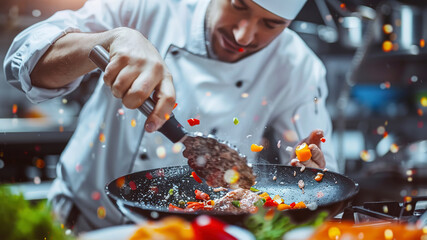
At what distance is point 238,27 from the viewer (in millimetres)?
1475

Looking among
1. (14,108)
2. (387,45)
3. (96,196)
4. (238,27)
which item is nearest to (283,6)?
(238,27)

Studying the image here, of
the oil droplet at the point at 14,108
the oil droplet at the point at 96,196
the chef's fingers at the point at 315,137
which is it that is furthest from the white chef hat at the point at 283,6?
the oil droplet at the point at 14,108

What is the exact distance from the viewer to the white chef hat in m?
1.42

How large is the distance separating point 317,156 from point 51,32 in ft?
3.27

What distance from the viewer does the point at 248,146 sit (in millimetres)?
1525

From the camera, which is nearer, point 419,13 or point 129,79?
point 129,79

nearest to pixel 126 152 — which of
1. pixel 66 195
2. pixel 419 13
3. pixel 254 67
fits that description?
pixel 66 195

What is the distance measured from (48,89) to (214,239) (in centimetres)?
102

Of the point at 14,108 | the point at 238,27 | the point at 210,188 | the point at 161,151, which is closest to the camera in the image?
the point at 210,188

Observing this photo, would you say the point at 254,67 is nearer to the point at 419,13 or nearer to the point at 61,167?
the point at 61,167

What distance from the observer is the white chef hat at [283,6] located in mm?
1424

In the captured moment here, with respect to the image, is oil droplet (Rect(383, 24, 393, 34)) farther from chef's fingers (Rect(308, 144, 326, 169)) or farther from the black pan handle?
the black pan handle

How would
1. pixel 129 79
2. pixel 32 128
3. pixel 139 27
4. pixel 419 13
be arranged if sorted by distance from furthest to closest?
pixel 419 13
pixel 32 128
pixel 139 27
pixel 129 79

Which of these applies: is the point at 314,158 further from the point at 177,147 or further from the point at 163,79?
the point at 163,79
